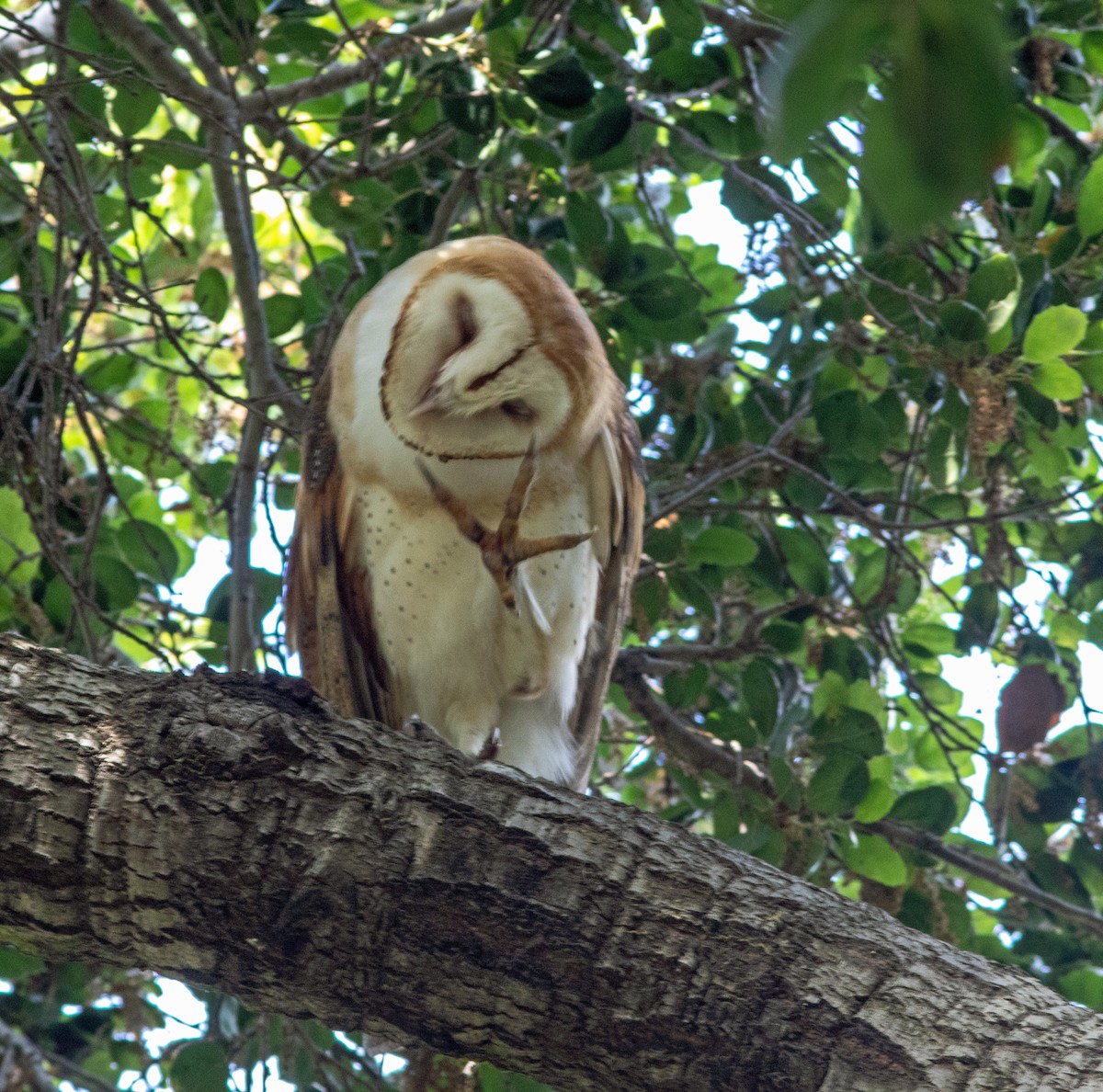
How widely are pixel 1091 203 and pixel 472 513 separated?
150 cm

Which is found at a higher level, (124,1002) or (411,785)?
(411,785)

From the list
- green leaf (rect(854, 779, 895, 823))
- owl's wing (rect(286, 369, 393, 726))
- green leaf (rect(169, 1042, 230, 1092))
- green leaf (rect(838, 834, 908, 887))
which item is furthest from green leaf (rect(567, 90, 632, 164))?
green leaf (rect(169, 1042, 230, 1092))

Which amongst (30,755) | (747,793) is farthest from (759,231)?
(30,755)

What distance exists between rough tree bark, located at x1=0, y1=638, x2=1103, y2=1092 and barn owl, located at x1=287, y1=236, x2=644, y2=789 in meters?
0.77

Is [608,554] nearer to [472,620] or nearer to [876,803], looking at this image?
[472,620]

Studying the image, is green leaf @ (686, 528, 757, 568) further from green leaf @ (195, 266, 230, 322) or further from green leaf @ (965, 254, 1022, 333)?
green leaf @ (195, 266, 230, 322)

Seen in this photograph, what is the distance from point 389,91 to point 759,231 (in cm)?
103

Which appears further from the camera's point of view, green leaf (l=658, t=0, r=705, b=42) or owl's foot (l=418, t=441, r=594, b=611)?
green leaf (l=658, t=0, r=705, b=42)

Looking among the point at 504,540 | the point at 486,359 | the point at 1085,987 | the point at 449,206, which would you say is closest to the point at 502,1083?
the point at 504,540

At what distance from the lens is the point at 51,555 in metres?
2.51

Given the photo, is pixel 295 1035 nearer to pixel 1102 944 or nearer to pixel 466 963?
pixel 466 963

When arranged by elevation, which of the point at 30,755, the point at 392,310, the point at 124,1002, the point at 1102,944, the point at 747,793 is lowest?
the point at 124,1002

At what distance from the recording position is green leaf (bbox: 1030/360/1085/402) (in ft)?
8.57

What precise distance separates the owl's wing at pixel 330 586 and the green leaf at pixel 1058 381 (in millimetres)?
1503
